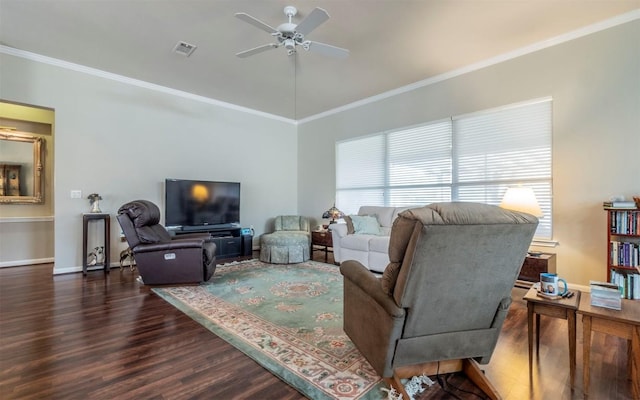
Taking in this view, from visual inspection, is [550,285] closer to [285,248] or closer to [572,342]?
[572,342]

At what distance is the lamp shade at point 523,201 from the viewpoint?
3.30m

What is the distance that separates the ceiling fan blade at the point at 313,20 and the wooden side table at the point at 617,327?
2.77 m

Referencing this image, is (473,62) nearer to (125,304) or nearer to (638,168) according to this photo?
(638,168)

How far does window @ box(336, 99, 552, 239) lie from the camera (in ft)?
12.5

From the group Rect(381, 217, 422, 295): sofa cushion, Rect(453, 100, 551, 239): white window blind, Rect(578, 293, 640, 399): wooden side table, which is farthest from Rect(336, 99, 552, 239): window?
Rect(381, 217, 422, 295): sofa cushion

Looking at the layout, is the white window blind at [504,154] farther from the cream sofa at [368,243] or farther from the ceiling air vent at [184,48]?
the ceiling air vent at [184,48]

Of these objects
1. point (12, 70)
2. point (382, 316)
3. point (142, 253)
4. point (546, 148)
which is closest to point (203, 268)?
point (142, 253)

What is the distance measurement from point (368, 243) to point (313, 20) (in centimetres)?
301

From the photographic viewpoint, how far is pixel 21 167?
4.98 m

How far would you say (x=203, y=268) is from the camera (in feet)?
12.1

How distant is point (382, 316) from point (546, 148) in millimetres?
3555

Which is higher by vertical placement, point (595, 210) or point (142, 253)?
point (595, 210)

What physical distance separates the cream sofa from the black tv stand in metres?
1.76

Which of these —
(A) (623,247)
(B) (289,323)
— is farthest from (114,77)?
(A) (623,247)
